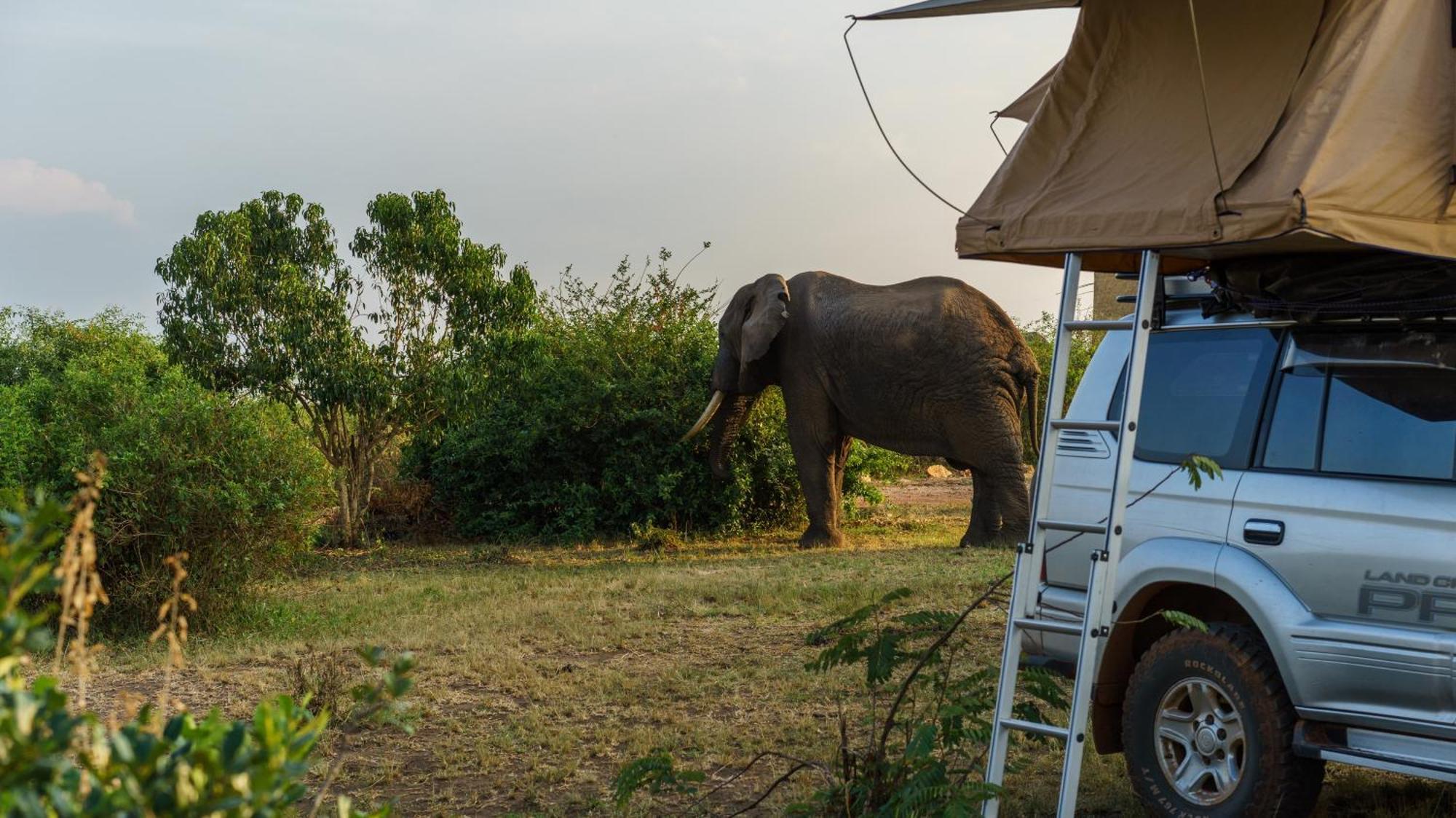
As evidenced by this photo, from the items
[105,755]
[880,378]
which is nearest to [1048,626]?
[105,755]

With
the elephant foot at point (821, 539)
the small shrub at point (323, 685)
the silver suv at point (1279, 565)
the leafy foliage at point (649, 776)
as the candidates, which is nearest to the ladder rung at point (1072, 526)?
the silver suv at point (1279, 565)

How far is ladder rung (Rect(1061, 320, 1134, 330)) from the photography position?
18.0ft

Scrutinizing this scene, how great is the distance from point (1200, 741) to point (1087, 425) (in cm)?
133

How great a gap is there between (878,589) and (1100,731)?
5.66 metres

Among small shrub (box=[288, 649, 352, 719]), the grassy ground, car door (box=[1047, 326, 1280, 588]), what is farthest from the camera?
small shrub (box=[288, 649, 352, 719])

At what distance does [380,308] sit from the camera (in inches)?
623

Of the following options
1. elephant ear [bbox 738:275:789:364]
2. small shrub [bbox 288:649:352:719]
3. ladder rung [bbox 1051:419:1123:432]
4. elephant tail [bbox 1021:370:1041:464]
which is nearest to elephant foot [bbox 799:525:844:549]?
elephant ear [bbox 738:275:789:364]

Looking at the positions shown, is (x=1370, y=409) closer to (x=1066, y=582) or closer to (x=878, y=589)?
(x=1066, y=582)

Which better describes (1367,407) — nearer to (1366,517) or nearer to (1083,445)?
(1366,517)

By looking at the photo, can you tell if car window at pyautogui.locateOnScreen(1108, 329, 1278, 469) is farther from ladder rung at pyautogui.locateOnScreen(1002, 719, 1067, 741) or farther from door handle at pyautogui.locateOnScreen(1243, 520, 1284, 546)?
ladder rung at pyautogui.locateOnScreen(1002, 719, 1067, 741)

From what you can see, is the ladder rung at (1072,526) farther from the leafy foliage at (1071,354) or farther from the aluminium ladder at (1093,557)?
the leafy foliage at (1071,354)

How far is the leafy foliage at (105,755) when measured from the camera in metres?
2.10

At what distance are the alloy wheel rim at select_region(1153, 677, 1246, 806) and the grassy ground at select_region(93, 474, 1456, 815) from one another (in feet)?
2.36

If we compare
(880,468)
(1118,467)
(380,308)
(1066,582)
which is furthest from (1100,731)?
(880,468)
